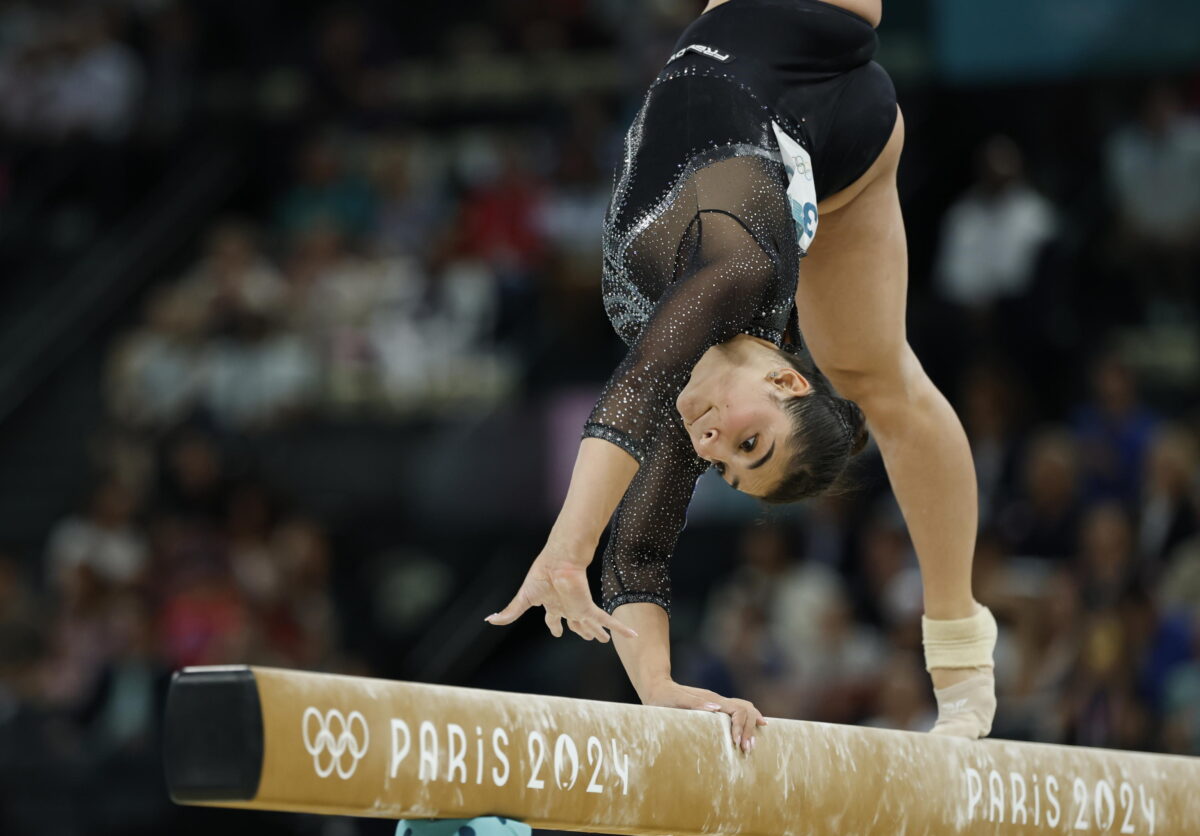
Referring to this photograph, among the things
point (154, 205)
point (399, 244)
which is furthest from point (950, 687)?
point (154, 205)

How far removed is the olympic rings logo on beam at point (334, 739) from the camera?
7.33ft

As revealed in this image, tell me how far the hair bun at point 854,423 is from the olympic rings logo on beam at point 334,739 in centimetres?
122

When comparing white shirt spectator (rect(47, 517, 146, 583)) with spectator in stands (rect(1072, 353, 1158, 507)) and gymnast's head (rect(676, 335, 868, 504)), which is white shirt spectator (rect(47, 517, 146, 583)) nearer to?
spectator in stands (rect(1072, 353, 1158, 507))

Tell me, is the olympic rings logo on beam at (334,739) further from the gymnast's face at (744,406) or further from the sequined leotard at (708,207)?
the gymnast's face at (744,406)

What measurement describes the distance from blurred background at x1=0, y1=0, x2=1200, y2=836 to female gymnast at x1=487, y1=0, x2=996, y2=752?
264 cm

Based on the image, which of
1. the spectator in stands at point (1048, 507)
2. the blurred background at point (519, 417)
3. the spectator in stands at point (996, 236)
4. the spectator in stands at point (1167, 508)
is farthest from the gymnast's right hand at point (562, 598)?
the spectator in stands at point (996, 236)

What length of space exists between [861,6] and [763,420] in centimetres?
94

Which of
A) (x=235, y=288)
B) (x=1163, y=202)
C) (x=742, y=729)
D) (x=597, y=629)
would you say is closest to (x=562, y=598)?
(x=597, y=629)

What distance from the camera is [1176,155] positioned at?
307 inches

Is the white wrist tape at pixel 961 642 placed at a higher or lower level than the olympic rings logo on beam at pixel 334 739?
higher

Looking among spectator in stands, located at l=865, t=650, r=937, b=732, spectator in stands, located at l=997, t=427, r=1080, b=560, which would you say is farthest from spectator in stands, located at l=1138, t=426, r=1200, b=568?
spectator in stands, located at l=865, t=650, r=937, b=732

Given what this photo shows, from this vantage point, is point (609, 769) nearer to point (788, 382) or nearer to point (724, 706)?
point (724, 706)

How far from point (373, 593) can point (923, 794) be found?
5.71 metres

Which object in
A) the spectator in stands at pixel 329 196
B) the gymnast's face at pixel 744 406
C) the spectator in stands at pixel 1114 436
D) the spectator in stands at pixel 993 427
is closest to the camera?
the gymnast's face at pixel 744 406
